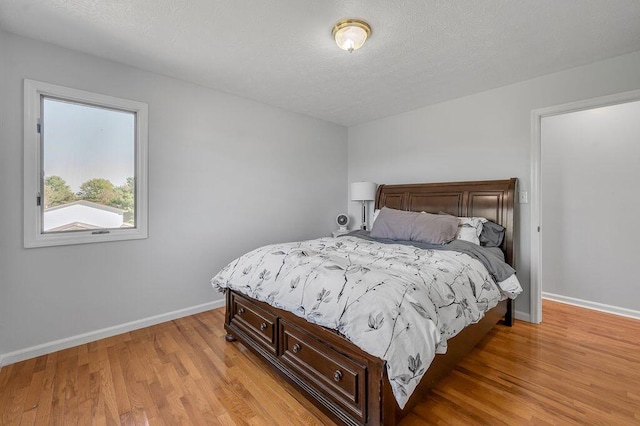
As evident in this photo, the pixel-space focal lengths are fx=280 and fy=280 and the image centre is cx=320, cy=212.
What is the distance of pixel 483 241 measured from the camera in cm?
278

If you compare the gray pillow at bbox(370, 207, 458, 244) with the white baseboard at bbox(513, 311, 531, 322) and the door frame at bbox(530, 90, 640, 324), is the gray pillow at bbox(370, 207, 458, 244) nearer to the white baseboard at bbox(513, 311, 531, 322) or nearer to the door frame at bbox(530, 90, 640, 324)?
the door frame at bbox(530, 90, 640, 324)

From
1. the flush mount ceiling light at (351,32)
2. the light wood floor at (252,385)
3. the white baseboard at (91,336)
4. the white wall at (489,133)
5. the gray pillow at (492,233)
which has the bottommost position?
the light wood floor at (252,385)

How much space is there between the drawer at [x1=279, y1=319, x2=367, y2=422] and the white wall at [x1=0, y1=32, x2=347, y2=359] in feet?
5.36

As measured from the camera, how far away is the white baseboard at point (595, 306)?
291 cm

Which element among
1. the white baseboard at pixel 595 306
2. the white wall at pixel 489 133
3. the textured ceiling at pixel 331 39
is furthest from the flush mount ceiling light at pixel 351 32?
the white baseboard at pixel 595 306

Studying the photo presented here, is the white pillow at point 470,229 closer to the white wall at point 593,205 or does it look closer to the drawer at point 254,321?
the white wall at point 593,205

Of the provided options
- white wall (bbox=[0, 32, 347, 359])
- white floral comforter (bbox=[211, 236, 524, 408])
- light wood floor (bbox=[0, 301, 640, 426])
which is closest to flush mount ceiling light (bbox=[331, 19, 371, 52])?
white floral comforter (bbox=[211, 236, 524, 408])

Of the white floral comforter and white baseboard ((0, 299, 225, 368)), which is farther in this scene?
white baseboard ((0, 299, 225, 368))

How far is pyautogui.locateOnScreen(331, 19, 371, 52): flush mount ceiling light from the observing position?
6.29ft

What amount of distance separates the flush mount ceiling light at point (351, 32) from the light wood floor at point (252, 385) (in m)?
2.41

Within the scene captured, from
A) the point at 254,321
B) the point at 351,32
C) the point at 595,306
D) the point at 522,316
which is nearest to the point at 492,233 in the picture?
the point at 522,316

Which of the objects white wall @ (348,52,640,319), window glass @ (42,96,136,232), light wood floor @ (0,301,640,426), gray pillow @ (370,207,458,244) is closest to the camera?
light wood floor @ (0,301,640,426)

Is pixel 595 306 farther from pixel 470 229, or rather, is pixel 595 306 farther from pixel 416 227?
pixel 416 227

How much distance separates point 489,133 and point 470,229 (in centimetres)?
115
